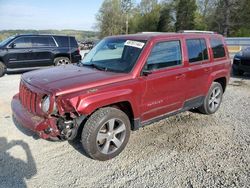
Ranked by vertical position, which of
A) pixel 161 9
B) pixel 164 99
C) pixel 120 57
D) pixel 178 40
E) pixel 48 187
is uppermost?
pixel 161 9

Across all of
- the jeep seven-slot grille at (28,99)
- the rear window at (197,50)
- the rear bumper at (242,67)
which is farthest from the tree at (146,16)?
the jeep seven-slot grille at (28,99)

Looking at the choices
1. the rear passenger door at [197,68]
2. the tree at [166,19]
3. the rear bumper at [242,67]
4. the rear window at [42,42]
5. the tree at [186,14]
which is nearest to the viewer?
the rear passenger door at [197,68]

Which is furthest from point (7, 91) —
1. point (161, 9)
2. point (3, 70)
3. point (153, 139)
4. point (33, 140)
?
point (161, 9)

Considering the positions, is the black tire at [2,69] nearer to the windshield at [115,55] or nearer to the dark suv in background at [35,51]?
the dark suv in background at [35,51]

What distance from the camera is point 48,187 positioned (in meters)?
3.05

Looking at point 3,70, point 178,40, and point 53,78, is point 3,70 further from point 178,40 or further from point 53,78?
point 178,40

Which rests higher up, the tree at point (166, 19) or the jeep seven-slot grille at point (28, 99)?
the tree at point (166, 19)

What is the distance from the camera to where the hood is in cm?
333

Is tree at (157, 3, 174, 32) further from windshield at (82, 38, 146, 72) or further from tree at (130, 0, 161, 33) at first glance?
windshield at (82, 38, 146, 72)

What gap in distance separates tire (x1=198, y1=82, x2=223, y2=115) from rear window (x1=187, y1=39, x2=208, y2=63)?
0.83 m

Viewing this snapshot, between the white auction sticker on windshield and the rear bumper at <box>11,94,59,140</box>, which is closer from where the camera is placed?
the rear bumper at <box>11,94,59,140</box>

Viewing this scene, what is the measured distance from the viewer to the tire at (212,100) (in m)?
5.42

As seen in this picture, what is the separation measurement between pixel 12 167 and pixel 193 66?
3.54m

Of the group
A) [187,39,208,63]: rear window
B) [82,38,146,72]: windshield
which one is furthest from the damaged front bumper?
[187,39,208,63]: rear window
